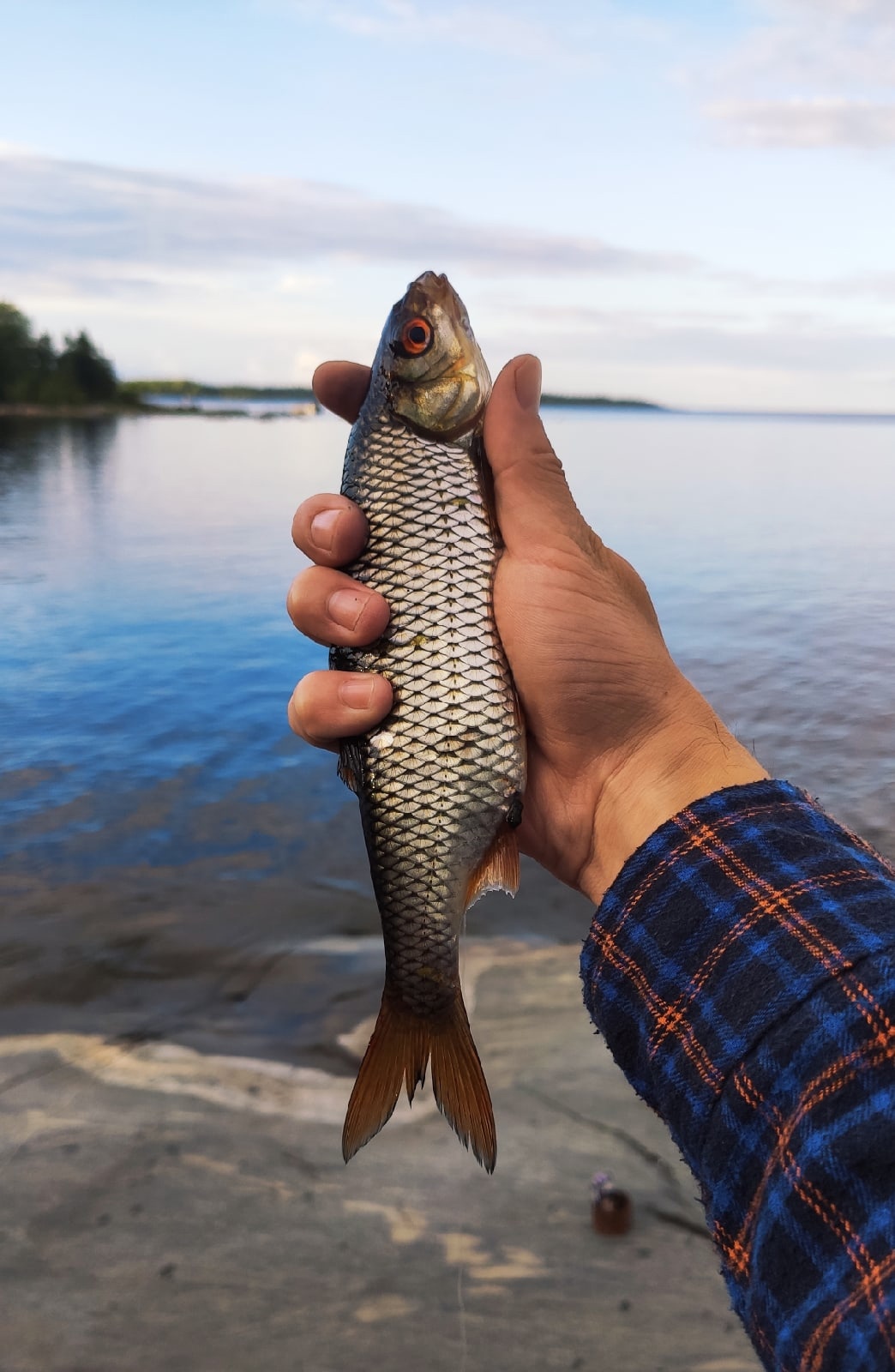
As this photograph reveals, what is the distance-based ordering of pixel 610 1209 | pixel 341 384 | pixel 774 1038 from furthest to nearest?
pixel 610 1209 → pixel 341 384 → pixel 774 1038

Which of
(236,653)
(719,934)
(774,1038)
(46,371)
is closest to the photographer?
(774,1038)

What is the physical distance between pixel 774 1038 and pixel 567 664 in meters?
1.40

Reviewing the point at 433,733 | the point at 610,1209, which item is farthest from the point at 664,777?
the point at 610,1209

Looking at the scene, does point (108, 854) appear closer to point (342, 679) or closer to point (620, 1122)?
point (620, 1122)

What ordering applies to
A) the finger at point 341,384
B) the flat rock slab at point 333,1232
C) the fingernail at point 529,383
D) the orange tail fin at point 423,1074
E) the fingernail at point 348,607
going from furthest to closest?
the flat rock slab at point 333,1232 → the finger at point 341,384 → the fingernail at point 529,383 → the fingernail at point 348,607 → the orange tail fin at point 423,1074

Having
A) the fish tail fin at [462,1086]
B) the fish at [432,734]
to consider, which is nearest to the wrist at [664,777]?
the fish at [432,734]

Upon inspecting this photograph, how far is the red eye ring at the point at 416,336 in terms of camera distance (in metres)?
2.63

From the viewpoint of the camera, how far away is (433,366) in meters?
2.64

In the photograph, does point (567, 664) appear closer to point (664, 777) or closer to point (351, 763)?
point (664, 777)

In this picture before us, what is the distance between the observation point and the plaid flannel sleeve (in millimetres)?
1454

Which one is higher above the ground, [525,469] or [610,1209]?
[525,469]

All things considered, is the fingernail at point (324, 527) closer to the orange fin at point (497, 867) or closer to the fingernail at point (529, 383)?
the fingernail at point (529, 383)

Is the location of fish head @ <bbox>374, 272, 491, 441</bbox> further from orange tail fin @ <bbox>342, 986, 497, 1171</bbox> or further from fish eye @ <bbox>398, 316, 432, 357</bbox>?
orange tail fin @ <bbox>342, 986, 497, 1171</bbox>

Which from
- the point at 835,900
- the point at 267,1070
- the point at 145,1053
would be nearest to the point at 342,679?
the point at 835,900
